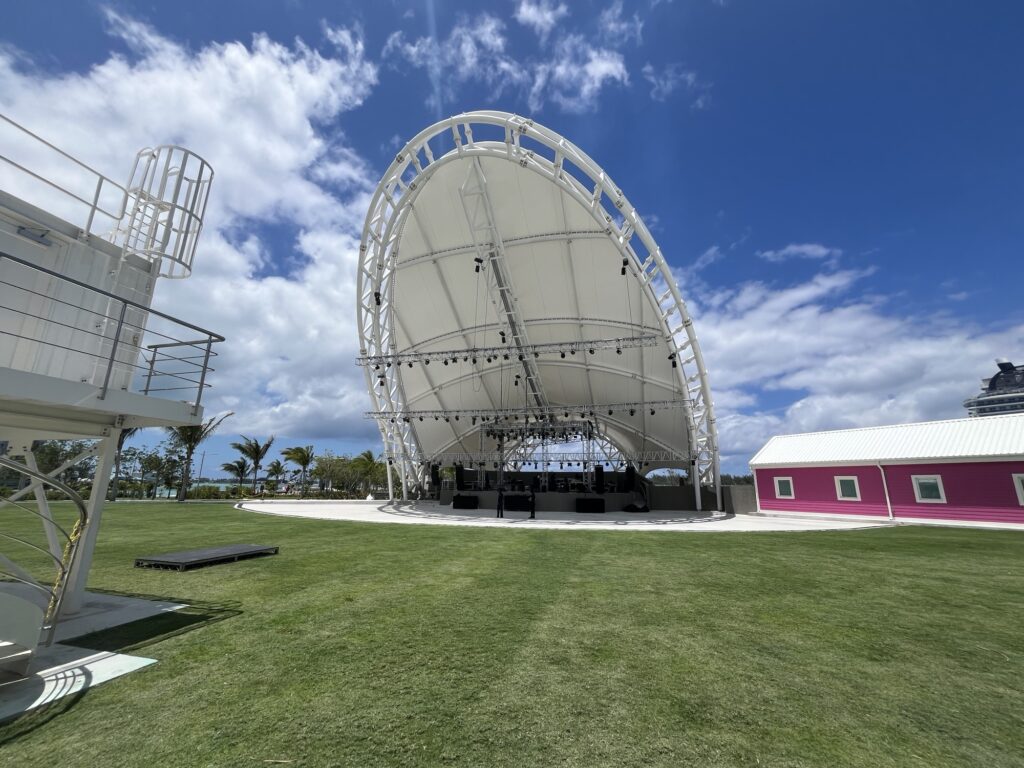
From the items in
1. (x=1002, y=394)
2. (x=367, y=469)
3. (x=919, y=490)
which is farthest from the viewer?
(x=1002, y=394)

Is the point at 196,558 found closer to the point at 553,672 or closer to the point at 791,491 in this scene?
the point at 553,672

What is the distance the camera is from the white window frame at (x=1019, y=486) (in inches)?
705

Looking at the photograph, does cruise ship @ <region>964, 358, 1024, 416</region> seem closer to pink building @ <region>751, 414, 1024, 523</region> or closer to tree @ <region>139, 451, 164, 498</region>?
pink building @ <region>751, 414, 1024, 523</region>

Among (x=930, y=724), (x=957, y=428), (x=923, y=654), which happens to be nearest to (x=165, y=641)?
(x=930, y=724)

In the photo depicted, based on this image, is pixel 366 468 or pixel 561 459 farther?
pixel 366 468

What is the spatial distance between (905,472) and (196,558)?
2793cm

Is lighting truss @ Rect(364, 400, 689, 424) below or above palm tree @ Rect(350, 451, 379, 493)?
above

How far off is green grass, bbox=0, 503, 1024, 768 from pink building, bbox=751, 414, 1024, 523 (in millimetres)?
14902

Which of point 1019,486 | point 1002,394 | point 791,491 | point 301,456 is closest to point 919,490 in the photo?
point 1019,486

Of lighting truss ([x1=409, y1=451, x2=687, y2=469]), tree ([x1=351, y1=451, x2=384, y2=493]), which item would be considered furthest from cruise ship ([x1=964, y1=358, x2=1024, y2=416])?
tree ([x1=351, y1=451, x2=384, y2=493])

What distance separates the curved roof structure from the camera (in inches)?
885

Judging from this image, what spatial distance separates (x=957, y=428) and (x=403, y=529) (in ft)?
86.4

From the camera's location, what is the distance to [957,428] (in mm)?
21094

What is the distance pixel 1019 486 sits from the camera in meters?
18.0
